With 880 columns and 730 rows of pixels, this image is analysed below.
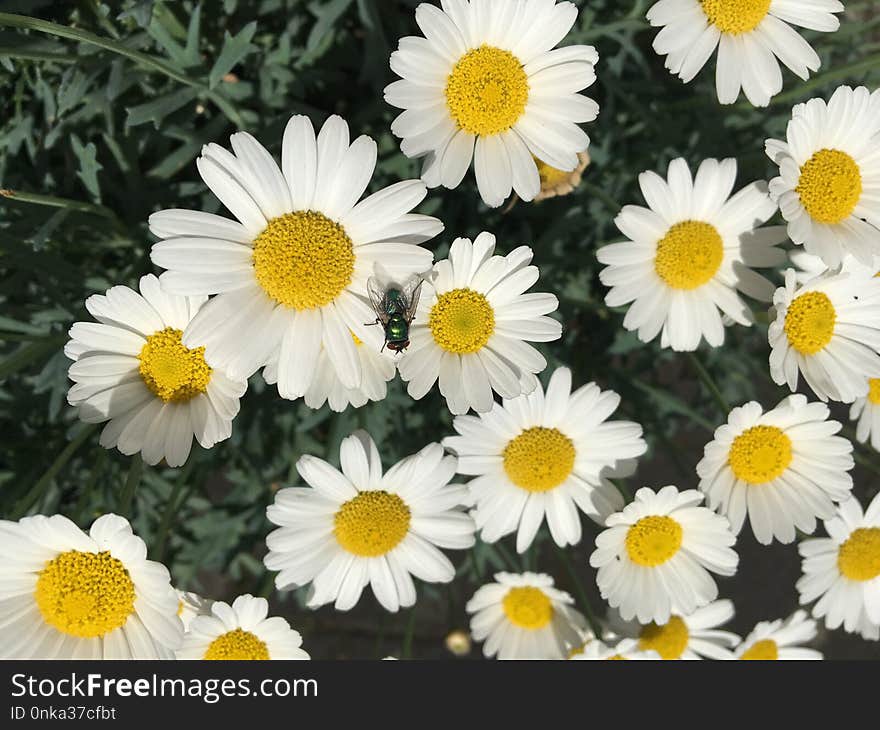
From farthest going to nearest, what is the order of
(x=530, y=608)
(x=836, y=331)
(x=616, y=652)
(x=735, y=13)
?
1. (x=530, y=608)
2. (x=616, y=652)
3. (x=836, y=331)
4. (x=735, y=13)

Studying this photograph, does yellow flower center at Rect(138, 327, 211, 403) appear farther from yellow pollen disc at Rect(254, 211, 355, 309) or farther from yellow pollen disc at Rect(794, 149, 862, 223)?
yellow pollen disc at Rect(794, 149, 862, 223)

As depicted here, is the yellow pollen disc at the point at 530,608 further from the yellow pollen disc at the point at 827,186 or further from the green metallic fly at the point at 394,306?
the yellow pollen disc at the point at 827,186

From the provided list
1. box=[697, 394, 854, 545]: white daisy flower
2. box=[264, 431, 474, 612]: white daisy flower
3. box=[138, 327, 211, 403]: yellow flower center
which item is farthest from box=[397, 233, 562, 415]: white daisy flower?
box=[697, 394, 854, 545]: white daisy flower

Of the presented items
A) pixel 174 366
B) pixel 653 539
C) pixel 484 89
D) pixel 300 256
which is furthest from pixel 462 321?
pixel 653 539

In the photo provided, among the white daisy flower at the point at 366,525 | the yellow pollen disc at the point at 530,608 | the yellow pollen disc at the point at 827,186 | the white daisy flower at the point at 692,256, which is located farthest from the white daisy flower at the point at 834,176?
the yellow pollen disc at the point at 530,608

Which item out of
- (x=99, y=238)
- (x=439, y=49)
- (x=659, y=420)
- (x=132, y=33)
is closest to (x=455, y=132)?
(x=439, y=49)

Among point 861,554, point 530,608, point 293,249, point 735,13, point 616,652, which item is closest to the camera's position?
point 293,249

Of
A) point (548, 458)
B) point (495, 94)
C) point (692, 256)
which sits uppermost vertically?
point (495, 94)

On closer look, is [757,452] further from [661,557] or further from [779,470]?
[661,557]
